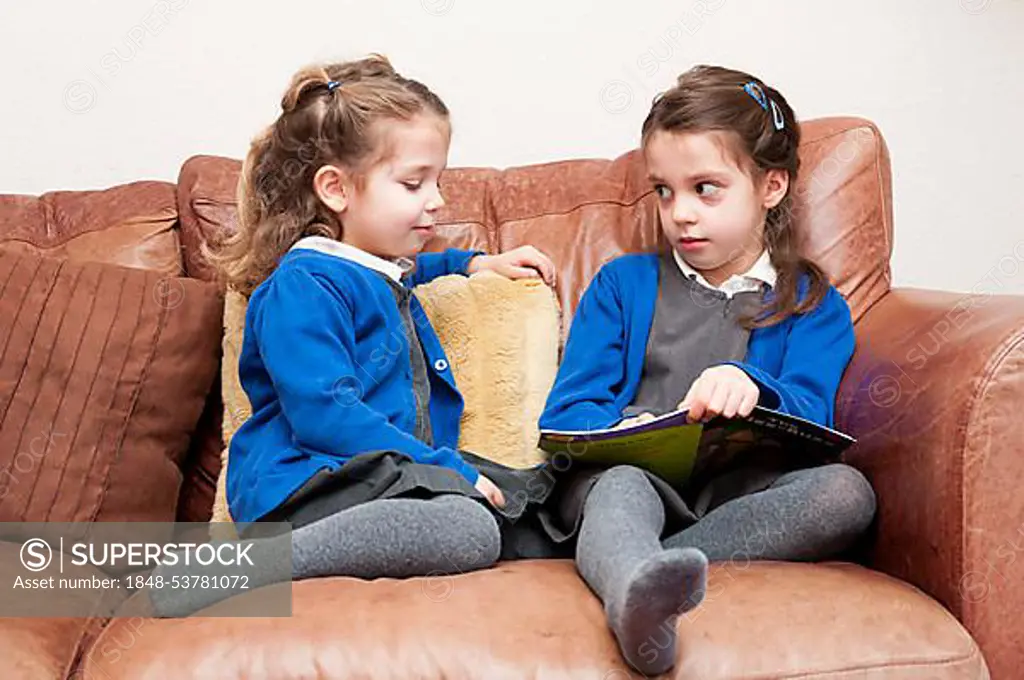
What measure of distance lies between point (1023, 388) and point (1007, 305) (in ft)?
0.48

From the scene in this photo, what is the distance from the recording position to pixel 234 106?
2232 mm

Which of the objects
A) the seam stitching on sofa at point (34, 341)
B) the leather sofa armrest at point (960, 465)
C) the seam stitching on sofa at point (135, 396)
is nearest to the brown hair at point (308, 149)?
the seam stitching on sofa at point (135, 396)

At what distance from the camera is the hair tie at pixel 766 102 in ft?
5.74

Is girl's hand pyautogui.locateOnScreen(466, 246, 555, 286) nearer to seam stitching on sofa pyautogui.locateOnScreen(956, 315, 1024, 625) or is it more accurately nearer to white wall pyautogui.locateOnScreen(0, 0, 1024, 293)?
white wall pyautogui.locateOnScreen(0, 0, 1024, 293)

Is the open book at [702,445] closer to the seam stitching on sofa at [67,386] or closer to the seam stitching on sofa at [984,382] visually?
the seam stitching on sofa at [984,382]

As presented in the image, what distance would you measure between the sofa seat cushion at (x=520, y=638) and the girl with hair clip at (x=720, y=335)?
0.18 metres

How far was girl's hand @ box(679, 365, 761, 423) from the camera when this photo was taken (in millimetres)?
1466

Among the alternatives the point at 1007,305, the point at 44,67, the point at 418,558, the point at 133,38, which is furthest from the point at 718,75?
the point at 44,67

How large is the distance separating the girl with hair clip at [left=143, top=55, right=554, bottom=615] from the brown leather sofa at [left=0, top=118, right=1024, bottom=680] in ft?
0.25

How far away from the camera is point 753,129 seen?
1.73 metres

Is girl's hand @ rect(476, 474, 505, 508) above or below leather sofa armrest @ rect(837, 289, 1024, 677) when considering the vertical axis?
below

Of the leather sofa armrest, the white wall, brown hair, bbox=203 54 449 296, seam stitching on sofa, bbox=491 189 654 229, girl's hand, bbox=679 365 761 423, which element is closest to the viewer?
the leather sofa armrest

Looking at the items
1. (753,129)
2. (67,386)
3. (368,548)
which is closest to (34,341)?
(67,386)

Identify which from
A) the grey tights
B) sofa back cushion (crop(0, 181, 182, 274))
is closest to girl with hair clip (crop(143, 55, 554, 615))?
the grey tights
